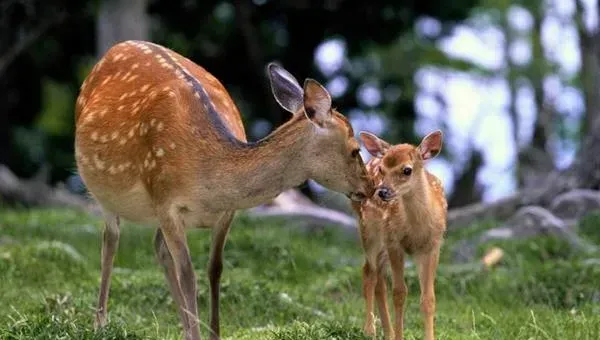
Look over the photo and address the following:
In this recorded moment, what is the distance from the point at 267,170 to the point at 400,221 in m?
1.23

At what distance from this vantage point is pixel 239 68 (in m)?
22.3

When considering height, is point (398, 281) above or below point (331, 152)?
below

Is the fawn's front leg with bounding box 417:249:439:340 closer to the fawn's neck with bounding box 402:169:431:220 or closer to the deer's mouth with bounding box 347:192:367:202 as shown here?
the fawn's neck with bounding box 402:169:431:220

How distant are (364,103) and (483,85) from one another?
66.5 feet

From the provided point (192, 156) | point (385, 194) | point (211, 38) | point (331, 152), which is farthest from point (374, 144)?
point (211, 38)

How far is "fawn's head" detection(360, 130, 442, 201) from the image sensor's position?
7.57 metres

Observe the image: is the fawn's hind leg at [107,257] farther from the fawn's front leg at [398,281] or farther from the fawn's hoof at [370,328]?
the fawn's front leg at [398,281]

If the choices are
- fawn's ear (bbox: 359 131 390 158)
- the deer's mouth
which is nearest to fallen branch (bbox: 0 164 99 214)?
fawn's ear (bbox: 359 131 390 158)

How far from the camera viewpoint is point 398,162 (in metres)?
7.68

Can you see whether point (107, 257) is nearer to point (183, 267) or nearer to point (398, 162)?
point (183, 267)

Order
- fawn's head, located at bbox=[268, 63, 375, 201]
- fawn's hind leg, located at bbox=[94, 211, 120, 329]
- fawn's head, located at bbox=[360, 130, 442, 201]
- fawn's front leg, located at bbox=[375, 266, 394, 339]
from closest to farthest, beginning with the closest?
fawn's head, located at bbox=[268, 63, 375, 201]
fawn's head, located at bbox=[360, 130, 442, 201]
fawn's front leg, located at bbox=[375, 266, 394, 339]
fawn's hind leg, located at bbox=[94, 211, 120, 329]

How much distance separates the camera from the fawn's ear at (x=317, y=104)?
670 cm

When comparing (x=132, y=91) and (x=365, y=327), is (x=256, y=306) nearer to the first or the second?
(x=365, y=327)

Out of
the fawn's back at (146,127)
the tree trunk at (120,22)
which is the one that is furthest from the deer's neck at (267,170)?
the tree trunk at (120,22)
